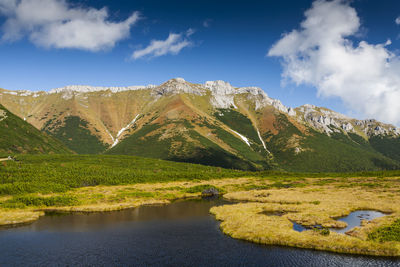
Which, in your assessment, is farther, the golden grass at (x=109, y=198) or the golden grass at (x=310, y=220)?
the golden grass at (x=109, y=198)

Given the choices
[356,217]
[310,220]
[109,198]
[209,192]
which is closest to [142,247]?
[310,220]

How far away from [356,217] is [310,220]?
12.3 metres

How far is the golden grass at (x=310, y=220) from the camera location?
131 ft

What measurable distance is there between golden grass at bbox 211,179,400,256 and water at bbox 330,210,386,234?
52.5 inches

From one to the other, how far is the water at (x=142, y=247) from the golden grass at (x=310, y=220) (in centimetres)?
210

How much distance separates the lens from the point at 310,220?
179ft

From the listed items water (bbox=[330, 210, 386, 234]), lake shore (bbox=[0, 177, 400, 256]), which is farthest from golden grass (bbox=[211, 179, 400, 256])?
water (bbox=[330, 210, 386, 234])

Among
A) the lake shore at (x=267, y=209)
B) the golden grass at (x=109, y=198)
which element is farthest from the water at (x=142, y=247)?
the golden grass at (x=109, y=198)

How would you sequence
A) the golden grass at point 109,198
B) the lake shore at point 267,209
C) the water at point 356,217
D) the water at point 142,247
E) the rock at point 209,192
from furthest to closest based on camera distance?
the rock at point 209,192 → the golden grass at point 109,198 → the water at point 356,217 → the lake shore at point 267,209 → the water at point 142,247

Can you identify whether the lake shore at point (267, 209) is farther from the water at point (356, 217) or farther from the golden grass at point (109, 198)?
the water at point (356, 217)

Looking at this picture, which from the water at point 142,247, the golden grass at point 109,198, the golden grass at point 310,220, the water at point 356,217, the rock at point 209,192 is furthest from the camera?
the rock at point 209,192

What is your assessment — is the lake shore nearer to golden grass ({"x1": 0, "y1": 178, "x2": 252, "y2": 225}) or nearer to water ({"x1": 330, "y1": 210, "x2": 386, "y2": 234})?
golden grass ({"x1": 0, "y1": 178, "x2": 252, "y2": 225})

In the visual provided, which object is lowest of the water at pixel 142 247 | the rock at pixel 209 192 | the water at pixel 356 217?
the rock at pixel 209 192

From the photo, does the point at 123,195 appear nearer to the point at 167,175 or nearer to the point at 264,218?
the point at 167,175
